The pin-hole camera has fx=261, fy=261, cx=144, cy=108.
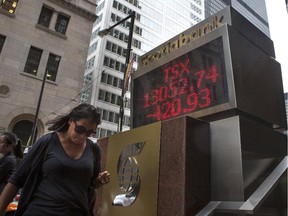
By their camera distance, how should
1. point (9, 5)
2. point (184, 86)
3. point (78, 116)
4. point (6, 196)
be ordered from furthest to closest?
point (9, 5), point (184, 86), point (78, 116), point (6, 196)

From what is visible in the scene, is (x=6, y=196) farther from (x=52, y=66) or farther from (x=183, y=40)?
(x=52, y=66)

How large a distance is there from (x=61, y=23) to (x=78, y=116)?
21.2m

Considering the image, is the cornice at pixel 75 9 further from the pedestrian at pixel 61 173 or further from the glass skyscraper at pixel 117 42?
the pedestrian at pixel 61 173

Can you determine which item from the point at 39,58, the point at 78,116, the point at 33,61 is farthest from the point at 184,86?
the point at 39,58

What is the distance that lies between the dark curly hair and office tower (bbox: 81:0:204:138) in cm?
3187

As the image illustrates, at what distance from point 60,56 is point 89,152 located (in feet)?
62.4

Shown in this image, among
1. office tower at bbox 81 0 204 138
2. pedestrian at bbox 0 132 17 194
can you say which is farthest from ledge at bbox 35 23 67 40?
pedestrian at bbox 0 132 17 194

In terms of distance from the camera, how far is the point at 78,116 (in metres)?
2.42

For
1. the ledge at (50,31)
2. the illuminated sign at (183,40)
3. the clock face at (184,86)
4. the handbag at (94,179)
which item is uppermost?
the ledge at (50,31)

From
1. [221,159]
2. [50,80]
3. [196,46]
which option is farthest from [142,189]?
[50,80]

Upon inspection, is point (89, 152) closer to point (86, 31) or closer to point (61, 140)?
point (61, 140)

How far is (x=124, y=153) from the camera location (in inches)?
151

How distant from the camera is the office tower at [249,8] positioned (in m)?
123

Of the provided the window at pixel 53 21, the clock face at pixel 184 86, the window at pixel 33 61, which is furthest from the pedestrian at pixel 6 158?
the window at pixel 53 21
